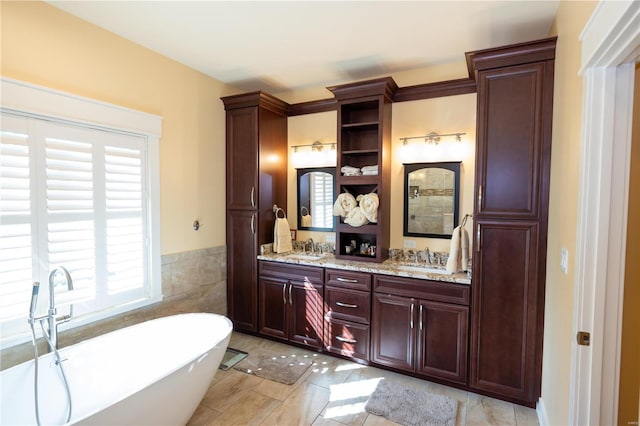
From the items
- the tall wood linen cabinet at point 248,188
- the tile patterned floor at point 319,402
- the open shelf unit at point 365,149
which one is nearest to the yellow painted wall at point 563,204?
the tile patterned floor at point 319,402

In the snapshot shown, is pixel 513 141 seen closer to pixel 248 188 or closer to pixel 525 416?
pixel 525 416

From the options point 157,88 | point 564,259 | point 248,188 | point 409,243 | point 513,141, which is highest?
point 157,88

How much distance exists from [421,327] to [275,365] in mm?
1375

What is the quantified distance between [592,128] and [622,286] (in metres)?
0.67

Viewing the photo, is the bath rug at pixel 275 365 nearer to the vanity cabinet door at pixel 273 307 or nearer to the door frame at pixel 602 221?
the vanity cabinet door at pixel 273 307

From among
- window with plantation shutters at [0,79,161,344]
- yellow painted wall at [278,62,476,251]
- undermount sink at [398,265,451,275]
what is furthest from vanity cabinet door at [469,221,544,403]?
window with plantation shutters at [0,79,161,344]

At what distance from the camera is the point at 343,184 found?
3.12 metres

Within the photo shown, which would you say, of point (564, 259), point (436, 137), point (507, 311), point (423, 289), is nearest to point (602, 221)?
point (564, 259)

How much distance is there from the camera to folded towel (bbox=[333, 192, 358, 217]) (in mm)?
3064

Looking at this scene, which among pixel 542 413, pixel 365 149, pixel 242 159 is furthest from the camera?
pixel 242 159

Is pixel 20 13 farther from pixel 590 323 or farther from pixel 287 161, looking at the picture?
pixel 590 323

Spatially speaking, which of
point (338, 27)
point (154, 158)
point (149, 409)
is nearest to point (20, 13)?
point (154, 158)

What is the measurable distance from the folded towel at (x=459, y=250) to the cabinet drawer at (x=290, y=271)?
3.94 feet

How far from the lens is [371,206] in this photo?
2.92 m
